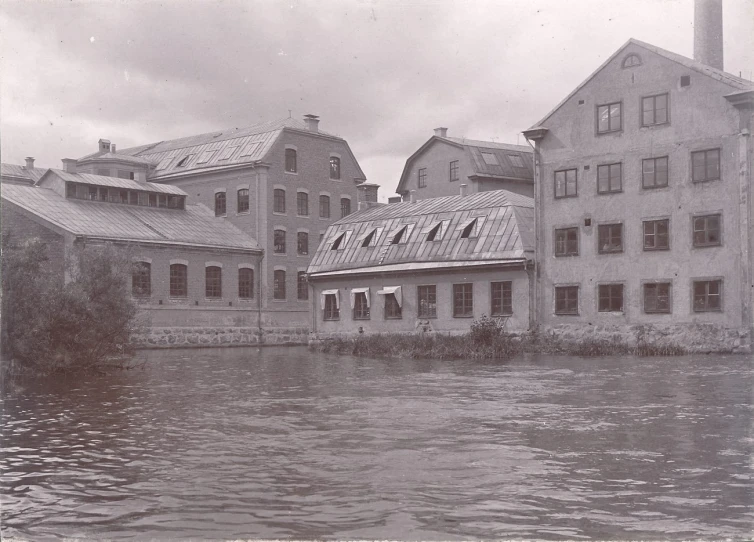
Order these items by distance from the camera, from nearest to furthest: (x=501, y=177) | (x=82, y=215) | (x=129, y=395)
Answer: (x=129, y=395) < (x=82, y=215) < (x=501, y=177)

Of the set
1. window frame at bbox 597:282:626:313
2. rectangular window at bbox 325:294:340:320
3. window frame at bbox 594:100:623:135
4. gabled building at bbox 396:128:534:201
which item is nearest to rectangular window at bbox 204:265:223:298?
rectangular window at bbox 325:294:340:320

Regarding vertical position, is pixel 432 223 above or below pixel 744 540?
above

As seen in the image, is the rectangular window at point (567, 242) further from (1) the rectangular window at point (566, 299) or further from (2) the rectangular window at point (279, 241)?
(2) the rectangular window at point (279, 241)

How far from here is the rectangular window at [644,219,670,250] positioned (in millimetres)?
34344

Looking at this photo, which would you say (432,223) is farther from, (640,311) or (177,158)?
(177,158)

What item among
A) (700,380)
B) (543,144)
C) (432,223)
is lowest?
(700,380)

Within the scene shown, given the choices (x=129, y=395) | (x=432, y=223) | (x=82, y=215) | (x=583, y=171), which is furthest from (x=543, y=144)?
(x=129, y=395)

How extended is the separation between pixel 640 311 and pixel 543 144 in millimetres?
8300

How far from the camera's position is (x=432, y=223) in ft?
134

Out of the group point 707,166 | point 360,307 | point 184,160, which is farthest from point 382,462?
point 184,160

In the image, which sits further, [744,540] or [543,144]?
[543,144]

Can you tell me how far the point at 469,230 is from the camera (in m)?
39.2

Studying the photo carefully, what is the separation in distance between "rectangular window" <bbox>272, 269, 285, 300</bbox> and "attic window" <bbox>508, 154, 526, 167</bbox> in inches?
646

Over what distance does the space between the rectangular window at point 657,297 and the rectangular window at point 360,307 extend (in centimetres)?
1330
